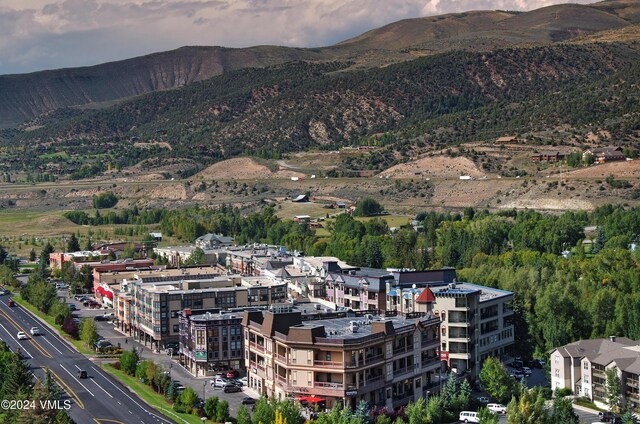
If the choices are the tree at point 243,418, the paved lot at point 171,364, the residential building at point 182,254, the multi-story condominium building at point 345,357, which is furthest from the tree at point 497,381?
the residential building at point 182,254

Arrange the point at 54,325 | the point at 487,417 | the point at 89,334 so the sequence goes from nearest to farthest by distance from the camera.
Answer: the point at 487,417
the point at 89,334
the point at 54,325

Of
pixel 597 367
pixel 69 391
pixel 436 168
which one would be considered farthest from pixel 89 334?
pixel 436 168

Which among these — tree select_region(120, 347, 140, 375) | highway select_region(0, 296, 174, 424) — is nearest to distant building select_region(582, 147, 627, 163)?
highway select_region(0, 296, 174, 424)

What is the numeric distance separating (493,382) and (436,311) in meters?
8.42

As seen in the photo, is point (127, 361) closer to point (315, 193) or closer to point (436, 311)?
point (436, 311)

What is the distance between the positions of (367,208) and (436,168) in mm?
27527

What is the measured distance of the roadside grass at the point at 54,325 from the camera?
8969 cm

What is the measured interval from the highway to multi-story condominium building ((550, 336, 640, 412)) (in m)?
23.3

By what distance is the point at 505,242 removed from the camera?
408 ft

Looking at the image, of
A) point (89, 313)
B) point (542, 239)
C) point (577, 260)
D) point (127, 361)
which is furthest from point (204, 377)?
point (542, 239)

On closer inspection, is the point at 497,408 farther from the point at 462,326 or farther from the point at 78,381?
the point at 78,381

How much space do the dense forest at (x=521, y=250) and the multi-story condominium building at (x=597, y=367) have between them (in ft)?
24.7

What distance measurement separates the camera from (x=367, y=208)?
159125mm

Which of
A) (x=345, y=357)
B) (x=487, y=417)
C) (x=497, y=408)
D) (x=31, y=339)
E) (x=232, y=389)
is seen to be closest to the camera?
(x=487, y=417)
